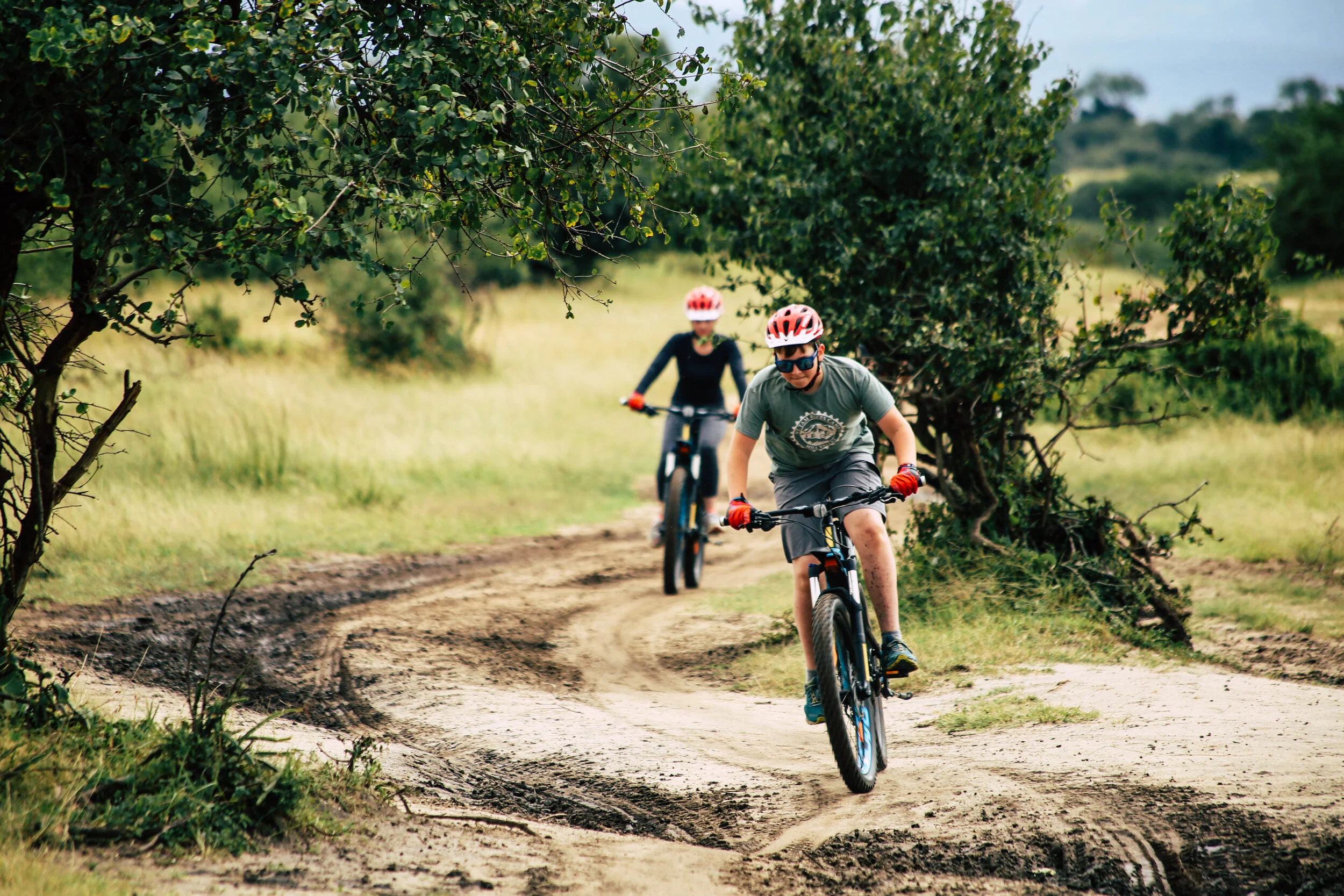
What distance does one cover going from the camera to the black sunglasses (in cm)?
502

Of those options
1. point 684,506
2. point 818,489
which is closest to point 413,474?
point 684,506

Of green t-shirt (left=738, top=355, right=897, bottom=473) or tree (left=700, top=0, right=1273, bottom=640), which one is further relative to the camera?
tree (left=700, top=0, right=1273, bottom=640)

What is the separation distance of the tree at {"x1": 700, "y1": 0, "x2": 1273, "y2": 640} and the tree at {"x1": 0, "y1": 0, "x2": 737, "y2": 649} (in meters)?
3.15

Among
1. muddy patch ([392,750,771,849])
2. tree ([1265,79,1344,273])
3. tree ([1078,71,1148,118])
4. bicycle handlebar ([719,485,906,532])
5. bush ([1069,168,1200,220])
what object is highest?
tree ([1078,71,1148,118])

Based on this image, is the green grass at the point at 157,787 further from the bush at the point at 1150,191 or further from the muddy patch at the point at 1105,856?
the bush at the point at 1150,191

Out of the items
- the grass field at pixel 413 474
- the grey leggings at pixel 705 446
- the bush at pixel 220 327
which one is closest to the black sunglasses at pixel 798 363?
the grass field at pixel 413 474

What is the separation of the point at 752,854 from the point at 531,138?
11.2 ft

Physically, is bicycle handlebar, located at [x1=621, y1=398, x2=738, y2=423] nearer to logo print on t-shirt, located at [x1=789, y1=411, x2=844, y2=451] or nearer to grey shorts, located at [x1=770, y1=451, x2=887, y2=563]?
grey shorts, located at [x1=770, y1=451, x2=887, y2=563]

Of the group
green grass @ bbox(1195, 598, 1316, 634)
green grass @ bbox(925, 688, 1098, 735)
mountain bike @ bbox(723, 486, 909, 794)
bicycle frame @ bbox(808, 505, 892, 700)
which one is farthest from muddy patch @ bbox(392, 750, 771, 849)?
green grass @ bbox(1195, 598, 1316, 634)

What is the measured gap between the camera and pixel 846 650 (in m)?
4.85

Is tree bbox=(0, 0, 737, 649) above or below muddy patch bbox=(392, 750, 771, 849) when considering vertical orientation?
above

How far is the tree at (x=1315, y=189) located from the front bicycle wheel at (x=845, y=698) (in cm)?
3302

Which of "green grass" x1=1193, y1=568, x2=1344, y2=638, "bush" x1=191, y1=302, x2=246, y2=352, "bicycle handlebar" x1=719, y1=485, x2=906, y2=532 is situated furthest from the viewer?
"bush" x1=191, y1=302, x2=246, y2=352

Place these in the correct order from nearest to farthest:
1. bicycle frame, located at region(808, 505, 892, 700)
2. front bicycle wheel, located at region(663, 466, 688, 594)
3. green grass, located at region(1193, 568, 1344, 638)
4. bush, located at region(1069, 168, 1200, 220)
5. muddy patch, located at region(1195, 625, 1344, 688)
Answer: bicycle frame, located at region(808, 505, 892, 700) → muddy patch, located at region(1195, 625, 1344, 688) → green grass, located at region(1193, 568, 1344, 638) → front bicycle wheel, located at region(663, 466, 688, 594) → bush, located at region(1069, 168, 1200, 220)
